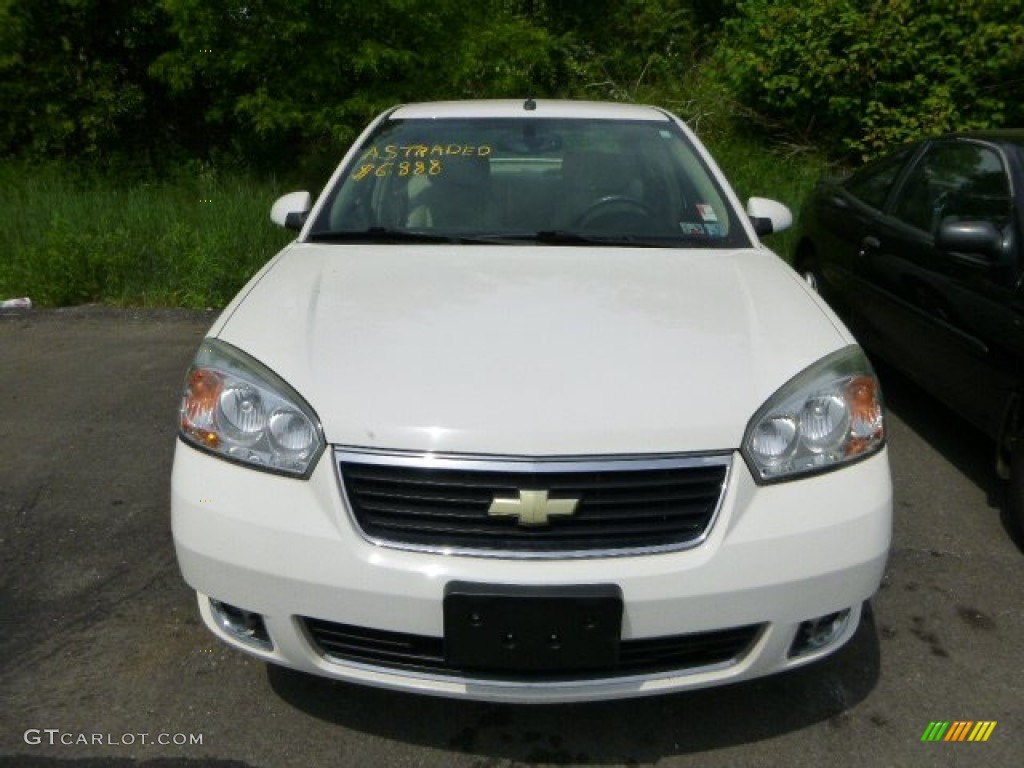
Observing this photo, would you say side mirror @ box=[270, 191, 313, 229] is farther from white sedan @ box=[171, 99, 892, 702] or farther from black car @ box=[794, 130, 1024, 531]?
black car @ box=[794, 130, 1024, 531]

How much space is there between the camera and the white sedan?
2.16 metres

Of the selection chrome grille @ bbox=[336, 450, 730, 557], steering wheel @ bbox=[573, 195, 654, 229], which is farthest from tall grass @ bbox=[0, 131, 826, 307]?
chrome grille @ bbox=[336, 450, 730, 557]

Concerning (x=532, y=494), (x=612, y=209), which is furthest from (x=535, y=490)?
(x=612, y=209)

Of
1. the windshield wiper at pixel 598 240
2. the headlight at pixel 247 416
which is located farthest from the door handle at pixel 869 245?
the headlight at pixel 247 416

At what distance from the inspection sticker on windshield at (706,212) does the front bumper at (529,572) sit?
4.61 ft

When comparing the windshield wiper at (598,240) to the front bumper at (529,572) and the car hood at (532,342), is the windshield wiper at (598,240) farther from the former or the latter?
the front bumper at (529,572)

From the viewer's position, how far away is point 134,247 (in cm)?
729

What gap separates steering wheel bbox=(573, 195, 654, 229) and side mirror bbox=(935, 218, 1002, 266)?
1.24m

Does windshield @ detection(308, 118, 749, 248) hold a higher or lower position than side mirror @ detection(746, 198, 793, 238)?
higher

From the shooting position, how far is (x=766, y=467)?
228cm

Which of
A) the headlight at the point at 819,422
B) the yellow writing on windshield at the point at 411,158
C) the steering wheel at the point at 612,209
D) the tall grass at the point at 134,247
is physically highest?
the yellow writing on windshield at the point at 411,158

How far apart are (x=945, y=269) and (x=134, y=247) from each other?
559 centimetres

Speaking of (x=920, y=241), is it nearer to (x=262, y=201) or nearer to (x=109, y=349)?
(x=109, y=349)

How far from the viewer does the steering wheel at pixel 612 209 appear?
348 centimetres
